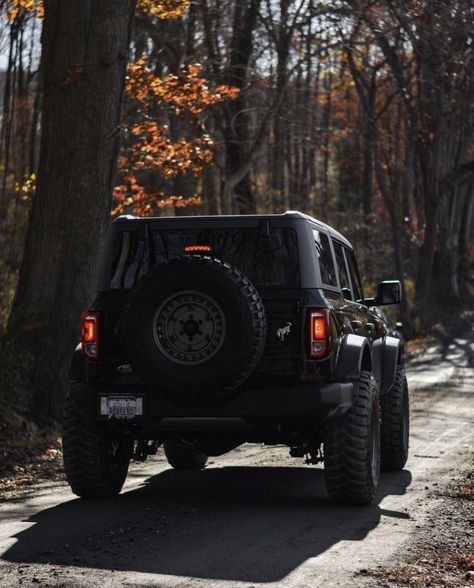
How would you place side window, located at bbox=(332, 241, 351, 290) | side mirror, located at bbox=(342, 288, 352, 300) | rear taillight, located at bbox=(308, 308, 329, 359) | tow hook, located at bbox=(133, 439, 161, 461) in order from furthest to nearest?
side window, located at bbox=(332, 241, 351, 290)
side mirror, located at bbox=(342, 288, 352, 300)
tow hook, located at bbox=(133, 439, 161, 461)
rear taillight, located at bbox=(308, 308, 329, 359)

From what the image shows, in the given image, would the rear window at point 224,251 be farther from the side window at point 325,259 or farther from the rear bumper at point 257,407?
the rear bumper at point 257,407

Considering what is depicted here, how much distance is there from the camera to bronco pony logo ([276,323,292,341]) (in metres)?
7.89

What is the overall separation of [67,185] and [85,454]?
5419 millimetres

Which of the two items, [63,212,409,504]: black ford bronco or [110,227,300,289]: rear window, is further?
[110,227,300,289]: rear window

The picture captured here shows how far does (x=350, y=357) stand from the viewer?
8.23 meters

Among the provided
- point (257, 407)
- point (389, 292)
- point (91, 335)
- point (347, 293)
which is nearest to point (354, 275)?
point (389, 292)

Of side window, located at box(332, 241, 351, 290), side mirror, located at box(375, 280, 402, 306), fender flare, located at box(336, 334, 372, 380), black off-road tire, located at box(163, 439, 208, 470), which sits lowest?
black off-road tire, located at box(163, 439, 208, 470)

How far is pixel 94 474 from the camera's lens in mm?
8492

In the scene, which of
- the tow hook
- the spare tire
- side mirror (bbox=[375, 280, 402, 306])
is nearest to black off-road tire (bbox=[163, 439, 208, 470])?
the tow hook

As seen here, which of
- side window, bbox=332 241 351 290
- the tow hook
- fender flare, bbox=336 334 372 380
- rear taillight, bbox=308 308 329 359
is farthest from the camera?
side window, bbox=332 241 351 290

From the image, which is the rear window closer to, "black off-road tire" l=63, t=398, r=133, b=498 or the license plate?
the license plate

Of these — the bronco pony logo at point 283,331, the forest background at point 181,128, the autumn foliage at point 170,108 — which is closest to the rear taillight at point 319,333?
the bronco pony logo at point 283,331

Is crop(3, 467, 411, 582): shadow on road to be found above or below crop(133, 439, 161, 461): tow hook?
below

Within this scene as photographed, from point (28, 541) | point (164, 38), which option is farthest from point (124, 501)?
point (164, 38)
